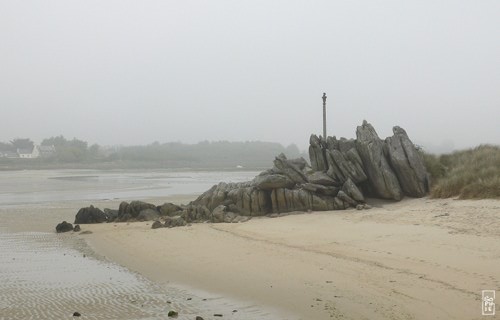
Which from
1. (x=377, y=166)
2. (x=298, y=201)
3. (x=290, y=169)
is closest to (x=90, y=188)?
(x=290, y=169)

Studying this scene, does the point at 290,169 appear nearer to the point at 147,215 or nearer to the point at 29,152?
the point at 147,215

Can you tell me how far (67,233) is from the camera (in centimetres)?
1670

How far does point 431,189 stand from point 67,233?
13.0 m

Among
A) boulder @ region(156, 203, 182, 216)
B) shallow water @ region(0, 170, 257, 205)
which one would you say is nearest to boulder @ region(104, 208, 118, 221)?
boulder @ region(156, 203, 182, 216)

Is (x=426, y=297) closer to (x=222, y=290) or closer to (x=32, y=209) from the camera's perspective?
(x=222, y=290)

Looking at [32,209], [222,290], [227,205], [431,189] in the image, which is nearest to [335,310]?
[222,290]

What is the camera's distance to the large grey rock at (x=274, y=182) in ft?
58.7

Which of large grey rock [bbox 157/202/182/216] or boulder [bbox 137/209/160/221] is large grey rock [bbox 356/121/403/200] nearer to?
large grey rock [bbox 157/202/182/216]

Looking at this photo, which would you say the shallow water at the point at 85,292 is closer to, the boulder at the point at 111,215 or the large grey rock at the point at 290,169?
the boulder at the point at 111,215

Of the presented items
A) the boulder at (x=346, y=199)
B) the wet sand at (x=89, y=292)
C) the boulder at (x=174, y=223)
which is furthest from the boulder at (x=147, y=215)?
the boulder at (x=346, y=199)

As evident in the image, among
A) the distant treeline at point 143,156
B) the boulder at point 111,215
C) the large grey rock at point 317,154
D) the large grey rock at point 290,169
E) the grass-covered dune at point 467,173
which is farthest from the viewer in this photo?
the distant treeline at point 143,156

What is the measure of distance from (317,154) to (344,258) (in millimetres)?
10359

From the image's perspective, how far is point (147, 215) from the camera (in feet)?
63.5

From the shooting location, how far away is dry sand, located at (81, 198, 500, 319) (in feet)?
22.3
